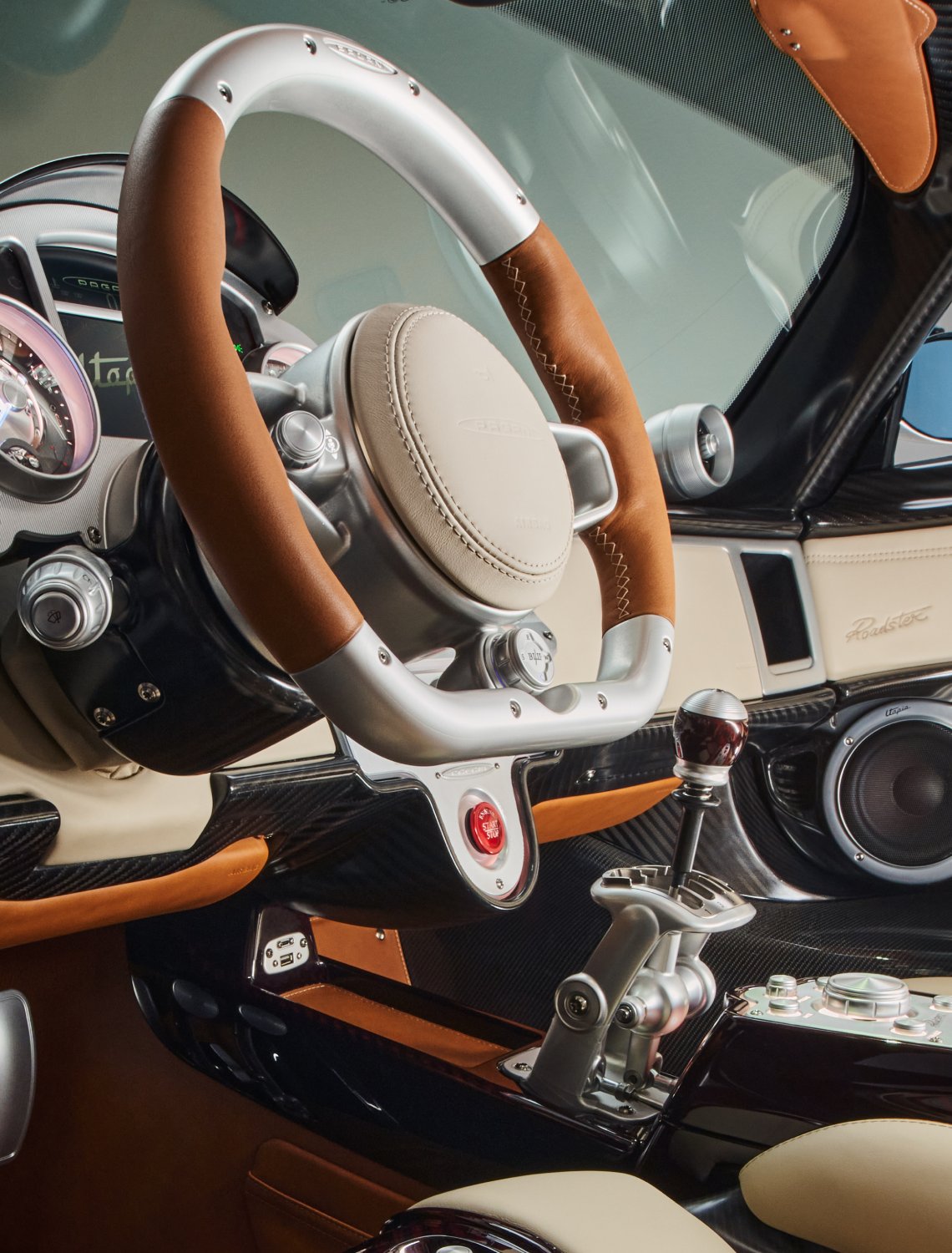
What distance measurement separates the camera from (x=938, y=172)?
1.61m

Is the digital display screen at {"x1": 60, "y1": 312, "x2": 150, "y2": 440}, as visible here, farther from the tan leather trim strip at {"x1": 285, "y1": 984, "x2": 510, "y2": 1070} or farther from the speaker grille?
the speaker grille

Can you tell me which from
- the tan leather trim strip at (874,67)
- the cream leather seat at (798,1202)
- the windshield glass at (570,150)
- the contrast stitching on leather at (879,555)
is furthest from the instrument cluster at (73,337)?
the contrast stitching on leather at (879,555)

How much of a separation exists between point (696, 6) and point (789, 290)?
1.55 ft

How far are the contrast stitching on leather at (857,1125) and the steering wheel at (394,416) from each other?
29 centimetres

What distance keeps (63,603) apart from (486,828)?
41cm

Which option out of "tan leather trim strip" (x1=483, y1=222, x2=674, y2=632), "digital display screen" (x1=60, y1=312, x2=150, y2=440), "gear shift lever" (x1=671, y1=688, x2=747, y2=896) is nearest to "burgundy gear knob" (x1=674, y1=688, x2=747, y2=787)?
"gear shift lever" (x1=671, y1=688, x2=747, y2=896)

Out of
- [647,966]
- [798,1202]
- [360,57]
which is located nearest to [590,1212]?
[798,1202]

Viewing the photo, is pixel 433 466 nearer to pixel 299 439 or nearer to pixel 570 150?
pixel 299 439

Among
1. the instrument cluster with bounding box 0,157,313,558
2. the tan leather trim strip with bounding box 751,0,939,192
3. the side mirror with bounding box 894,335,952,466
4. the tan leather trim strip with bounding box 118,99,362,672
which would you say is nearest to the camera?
the tan leather trim strip with bounding box 118,99,362,672

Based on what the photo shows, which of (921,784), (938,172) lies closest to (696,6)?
(938,172)

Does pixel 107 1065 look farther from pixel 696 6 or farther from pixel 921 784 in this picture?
pixel 696 6

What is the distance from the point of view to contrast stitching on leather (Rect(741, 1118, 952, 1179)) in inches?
25.6

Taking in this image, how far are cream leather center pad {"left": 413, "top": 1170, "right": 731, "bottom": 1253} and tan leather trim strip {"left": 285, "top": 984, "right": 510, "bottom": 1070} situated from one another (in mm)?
329

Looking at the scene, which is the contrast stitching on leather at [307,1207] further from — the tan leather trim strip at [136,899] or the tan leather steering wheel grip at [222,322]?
the tan leather steering wheel grip at [222,322]
